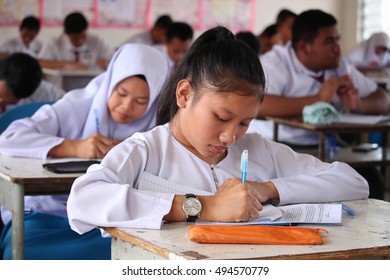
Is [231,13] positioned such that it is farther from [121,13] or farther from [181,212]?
[181,212]

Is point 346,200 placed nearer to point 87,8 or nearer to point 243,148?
point 243,148

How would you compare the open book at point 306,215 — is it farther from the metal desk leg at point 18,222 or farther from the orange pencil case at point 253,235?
the metal desk leg at point 18,222

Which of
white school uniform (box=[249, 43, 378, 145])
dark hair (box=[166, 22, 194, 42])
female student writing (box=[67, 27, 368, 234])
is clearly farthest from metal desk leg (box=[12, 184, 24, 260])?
dark hair (box=[166, 22, 194, 42])

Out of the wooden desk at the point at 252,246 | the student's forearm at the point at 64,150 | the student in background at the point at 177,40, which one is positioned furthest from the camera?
the student in background at the point at 177,40

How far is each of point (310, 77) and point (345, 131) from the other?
2.33 feet

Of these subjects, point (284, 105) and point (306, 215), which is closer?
point (306, 215)

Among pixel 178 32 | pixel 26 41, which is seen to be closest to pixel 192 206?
pixel 178 32

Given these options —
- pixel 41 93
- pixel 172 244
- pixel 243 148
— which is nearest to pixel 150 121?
pixel 243 148

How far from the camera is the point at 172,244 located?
150cm

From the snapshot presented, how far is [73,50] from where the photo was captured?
30.5 ft

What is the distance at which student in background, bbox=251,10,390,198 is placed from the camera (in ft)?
13.5

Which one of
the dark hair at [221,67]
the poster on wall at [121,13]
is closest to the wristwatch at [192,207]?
the dark hair at [221,67]

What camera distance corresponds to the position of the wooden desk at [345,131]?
3.65 metres
